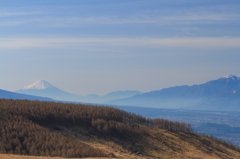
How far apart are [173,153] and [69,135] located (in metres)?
7.83

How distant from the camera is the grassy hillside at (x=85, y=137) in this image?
44.3 feet

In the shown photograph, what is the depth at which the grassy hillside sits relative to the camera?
1350 centimetres

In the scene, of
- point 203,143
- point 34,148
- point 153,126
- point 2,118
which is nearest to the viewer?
point 34,148

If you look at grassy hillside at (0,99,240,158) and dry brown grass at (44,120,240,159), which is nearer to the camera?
grassy hillside at (0,99,240,158)

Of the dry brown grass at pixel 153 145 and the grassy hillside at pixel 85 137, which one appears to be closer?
the grassy hillside at pixel 85 137

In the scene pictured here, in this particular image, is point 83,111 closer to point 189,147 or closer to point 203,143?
point 189,147

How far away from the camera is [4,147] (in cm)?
1316

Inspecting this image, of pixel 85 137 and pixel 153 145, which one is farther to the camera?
pixel 153 145

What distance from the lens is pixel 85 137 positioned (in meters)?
17.5

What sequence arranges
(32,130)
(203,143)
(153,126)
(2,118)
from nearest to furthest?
(32,130) → (2,118) → (203,143) → (153,126)

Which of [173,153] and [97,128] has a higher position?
[97,128]

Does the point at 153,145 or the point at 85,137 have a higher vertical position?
the point at 85,137

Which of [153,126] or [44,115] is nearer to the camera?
[44,115]

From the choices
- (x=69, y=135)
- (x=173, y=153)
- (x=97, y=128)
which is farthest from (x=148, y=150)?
(x=69, y=135)
